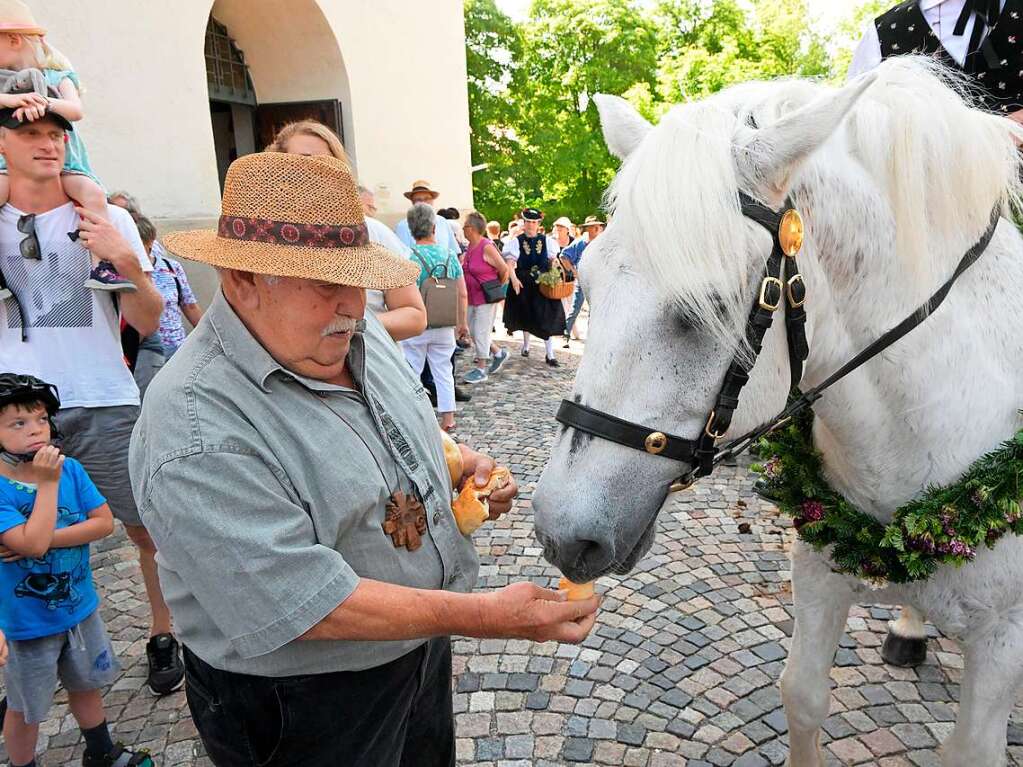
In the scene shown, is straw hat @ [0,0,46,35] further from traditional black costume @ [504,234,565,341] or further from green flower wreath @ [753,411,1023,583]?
traditional black costume @ [504,234,565,341]

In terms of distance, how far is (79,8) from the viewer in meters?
→ 6.12

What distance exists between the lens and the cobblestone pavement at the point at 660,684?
2.48 m

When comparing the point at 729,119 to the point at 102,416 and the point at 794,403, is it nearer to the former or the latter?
the point at 794,403

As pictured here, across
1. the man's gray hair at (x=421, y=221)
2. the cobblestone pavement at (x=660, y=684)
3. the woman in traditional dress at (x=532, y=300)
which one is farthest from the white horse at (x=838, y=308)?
the woman in traditional dress at (x=532, y=300)

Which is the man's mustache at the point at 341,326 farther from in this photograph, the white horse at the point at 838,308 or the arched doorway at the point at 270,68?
the arched doorway at the point at 270,68

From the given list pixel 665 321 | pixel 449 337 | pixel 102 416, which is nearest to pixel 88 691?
pixel 102 416

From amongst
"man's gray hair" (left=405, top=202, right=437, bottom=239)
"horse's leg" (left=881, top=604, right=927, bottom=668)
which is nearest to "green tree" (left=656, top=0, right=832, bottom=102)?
"man's gray hair" (left=405, top=202, right=437, bottom=239)

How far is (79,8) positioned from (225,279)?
6.72 m

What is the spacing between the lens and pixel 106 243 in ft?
8.19

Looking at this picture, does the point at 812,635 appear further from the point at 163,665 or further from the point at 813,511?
the point at 163,665

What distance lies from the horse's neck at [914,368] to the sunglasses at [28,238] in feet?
8.85

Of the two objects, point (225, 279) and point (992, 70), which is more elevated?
point (992, 70)

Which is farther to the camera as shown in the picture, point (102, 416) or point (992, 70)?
point (102, 416)

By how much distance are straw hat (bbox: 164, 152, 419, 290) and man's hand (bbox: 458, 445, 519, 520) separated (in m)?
0.70
